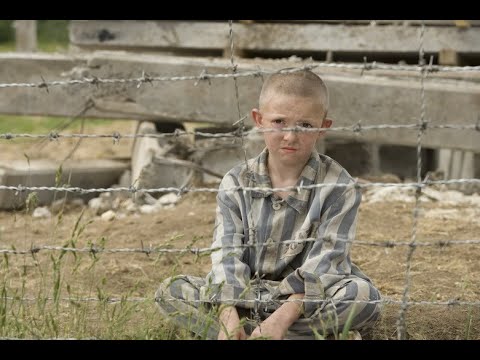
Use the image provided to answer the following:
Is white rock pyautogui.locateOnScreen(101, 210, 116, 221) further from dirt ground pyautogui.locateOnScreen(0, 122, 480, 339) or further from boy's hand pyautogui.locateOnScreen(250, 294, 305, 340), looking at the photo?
boy's hand pyautogui.locateOnScreen(250, 294, 305, 340)

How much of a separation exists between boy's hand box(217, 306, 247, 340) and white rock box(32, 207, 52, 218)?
3.42 m

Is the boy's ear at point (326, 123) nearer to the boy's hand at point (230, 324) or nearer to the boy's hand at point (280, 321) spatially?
the boy's hand at point (280, 321)

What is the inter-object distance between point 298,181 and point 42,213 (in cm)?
349

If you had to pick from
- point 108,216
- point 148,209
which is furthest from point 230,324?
point 148,209

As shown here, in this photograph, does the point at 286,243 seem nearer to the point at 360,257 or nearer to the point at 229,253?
the point at 229,253

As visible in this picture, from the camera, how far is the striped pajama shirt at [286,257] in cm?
362

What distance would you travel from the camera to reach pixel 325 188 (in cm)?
371

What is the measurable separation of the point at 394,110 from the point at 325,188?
293 cm

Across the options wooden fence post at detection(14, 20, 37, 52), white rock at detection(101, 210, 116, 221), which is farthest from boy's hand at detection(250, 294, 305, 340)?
wooden fence post at detection(14, 20, 37, 52)

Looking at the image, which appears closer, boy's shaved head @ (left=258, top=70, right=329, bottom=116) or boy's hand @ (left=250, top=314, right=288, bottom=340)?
boy's hand @ (left=250, top=314, right=288, bottom=340)

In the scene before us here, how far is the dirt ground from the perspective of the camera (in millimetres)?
4208
